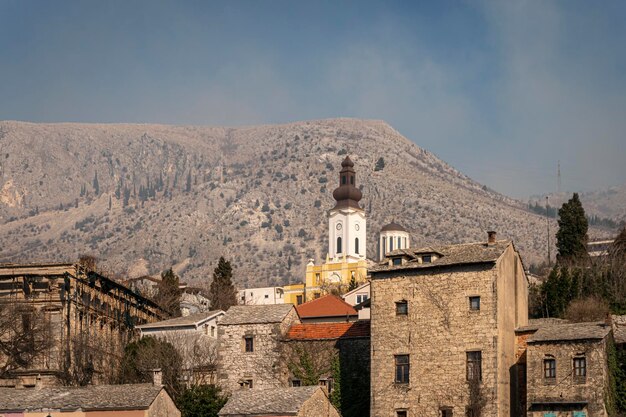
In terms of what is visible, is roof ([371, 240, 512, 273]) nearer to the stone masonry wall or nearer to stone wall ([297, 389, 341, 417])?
the stone masonry wall

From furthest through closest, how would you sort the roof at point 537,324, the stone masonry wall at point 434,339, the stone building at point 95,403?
the roof at point 537,324
the stone building at point 95,403
the stone masonry wall at point 434,339

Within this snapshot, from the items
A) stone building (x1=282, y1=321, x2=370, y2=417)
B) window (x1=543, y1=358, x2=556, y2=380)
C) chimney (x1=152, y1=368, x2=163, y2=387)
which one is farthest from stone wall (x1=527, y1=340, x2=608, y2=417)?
chimney (x1=152, y1=368, x2=163, y2=387)

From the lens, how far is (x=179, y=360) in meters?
71.3

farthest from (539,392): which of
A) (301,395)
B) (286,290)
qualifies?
(286,290)

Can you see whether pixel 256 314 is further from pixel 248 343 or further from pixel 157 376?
pixel 157 376

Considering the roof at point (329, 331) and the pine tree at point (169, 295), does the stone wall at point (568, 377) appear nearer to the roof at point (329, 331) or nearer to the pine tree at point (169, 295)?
the roof at point (329, 331)

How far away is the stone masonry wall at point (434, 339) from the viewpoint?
60.7 m

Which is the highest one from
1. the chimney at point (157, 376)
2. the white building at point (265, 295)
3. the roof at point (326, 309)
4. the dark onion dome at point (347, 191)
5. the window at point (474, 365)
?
the dark onion dome at point (347, 191)

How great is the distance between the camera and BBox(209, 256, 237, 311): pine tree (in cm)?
10731

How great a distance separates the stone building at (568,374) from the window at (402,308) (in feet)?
23.1

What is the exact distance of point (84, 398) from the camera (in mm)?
62906

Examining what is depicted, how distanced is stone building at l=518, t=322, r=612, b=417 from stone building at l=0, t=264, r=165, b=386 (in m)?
28.6

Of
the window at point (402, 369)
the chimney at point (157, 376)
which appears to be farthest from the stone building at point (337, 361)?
the chimney at point (157, 376)

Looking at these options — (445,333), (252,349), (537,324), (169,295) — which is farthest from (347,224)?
(445,333)
